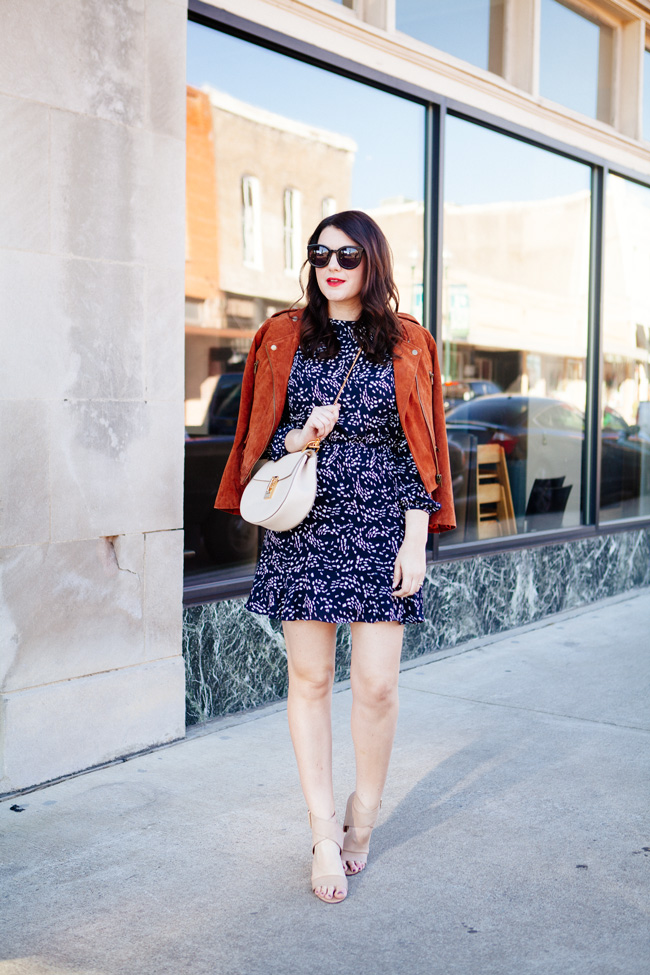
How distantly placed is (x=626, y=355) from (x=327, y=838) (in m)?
6.16

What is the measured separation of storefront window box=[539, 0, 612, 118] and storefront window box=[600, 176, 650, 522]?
25.7 inches

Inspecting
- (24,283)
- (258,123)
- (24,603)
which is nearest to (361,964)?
(24,603)

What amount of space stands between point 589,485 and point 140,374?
4.48m

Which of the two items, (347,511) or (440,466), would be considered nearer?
(347,511)

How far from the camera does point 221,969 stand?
8.19 feet

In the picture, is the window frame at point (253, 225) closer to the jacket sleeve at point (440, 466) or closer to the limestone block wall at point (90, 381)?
the limestone block wall at point (90, 381)

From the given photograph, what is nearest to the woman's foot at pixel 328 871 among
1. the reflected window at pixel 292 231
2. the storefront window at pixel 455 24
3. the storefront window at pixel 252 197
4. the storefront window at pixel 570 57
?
the storefront window at pixel 252 197

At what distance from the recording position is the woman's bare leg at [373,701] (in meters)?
2.94

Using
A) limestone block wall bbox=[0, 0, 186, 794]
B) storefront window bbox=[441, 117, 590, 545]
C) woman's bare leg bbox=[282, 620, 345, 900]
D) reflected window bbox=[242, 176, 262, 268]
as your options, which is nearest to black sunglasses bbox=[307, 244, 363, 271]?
woman's bare leg bbox=[282, 620, 345, 900]

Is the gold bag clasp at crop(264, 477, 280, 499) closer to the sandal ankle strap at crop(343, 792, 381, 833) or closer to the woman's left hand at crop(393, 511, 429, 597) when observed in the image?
the woman's left hand at crop(393, 511, 429, 597)

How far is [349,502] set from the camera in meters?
2.94

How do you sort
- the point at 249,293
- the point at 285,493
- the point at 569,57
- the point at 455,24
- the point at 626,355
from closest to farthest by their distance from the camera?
1. the point at 285,493
2. the point at 455,24
3. the point at 569,57
4. the point at 626,355
5. the point at 249,293

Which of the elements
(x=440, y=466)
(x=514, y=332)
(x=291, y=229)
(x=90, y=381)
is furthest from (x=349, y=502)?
(x=291, y=229)

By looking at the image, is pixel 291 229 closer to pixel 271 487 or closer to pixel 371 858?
pixel 271 487
